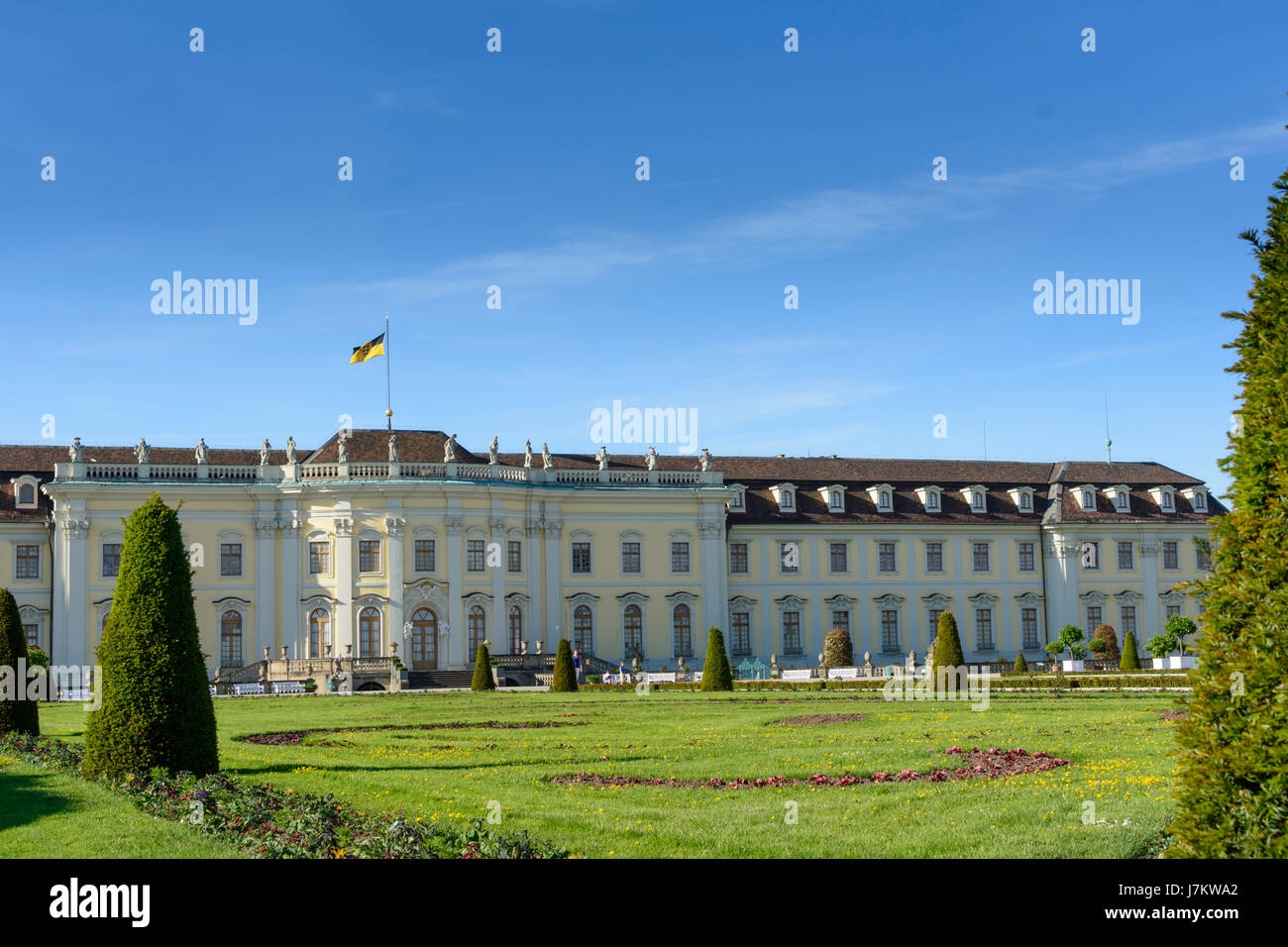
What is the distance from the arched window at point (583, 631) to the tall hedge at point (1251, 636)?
45.8m

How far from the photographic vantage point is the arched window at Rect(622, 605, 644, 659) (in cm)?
5434

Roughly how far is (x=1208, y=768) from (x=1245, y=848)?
51 centimetres

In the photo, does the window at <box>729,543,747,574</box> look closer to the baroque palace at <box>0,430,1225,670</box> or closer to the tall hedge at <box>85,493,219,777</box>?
the baroque palace at <box>0,430,1225,670</box>

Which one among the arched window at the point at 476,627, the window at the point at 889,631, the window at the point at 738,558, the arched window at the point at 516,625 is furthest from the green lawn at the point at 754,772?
the window at the point at 889,631

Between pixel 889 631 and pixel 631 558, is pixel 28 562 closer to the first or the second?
pixel 631 558

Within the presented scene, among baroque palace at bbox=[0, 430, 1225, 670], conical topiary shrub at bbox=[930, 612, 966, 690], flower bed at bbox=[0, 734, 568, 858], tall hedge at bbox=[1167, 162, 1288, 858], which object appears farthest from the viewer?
baroque palace at bbox=[0, 430, 1225, 670]

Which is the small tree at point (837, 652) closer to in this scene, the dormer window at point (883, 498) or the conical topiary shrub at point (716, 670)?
the conical topiary shrub at point (716, 670)

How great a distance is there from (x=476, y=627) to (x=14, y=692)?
29.3 m

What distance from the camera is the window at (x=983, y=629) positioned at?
58469 millimetres

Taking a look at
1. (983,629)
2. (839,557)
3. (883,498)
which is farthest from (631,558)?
(983,629)

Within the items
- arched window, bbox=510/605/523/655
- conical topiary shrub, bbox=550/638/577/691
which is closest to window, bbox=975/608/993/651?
arched window, bbox=510/605/523/655

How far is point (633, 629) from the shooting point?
179 ft

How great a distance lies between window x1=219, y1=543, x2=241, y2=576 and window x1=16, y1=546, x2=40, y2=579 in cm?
714
